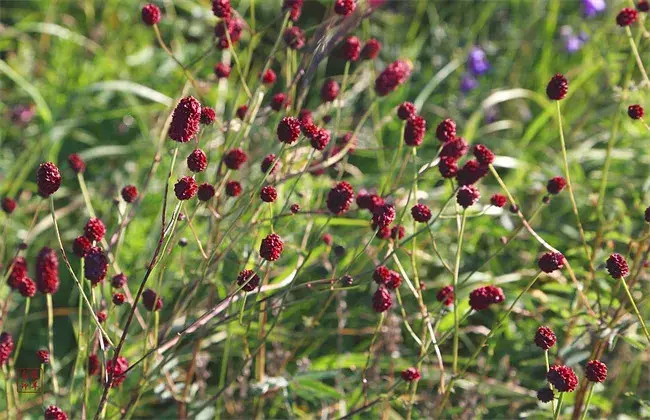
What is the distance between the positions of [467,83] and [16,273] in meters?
2.44

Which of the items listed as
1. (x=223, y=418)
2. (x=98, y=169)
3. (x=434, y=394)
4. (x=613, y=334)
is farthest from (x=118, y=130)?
(x=613, y=334)

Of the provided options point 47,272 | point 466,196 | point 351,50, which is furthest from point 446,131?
point 47,272

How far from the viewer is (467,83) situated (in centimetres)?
373

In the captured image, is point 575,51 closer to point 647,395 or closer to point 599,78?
point 599,78

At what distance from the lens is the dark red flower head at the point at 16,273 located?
175 cm

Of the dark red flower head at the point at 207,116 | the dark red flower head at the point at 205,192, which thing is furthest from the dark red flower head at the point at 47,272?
the dark red flower head at the point at 207,116

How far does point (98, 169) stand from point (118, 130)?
0.24 metres

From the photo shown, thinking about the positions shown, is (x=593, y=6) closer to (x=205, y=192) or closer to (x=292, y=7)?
(x=292, y=7)

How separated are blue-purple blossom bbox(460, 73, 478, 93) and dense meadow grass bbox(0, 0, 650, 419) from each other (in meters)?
0.02

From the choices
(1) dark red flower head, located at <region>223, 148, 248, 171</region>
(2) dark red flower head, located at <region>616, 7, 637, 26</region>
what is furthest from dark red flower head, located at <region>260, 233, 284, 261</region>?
(2) dark red flower head, located at <region>616, 7, 637, 26</region>

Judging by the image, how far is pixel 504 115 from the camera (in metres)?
3.90

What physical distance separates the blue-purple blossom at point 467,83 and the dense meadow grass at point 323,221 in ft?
0.06

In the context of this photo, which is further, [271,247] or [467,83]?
[467,83]

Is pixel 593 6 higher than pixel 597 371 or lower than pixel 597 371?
higher
